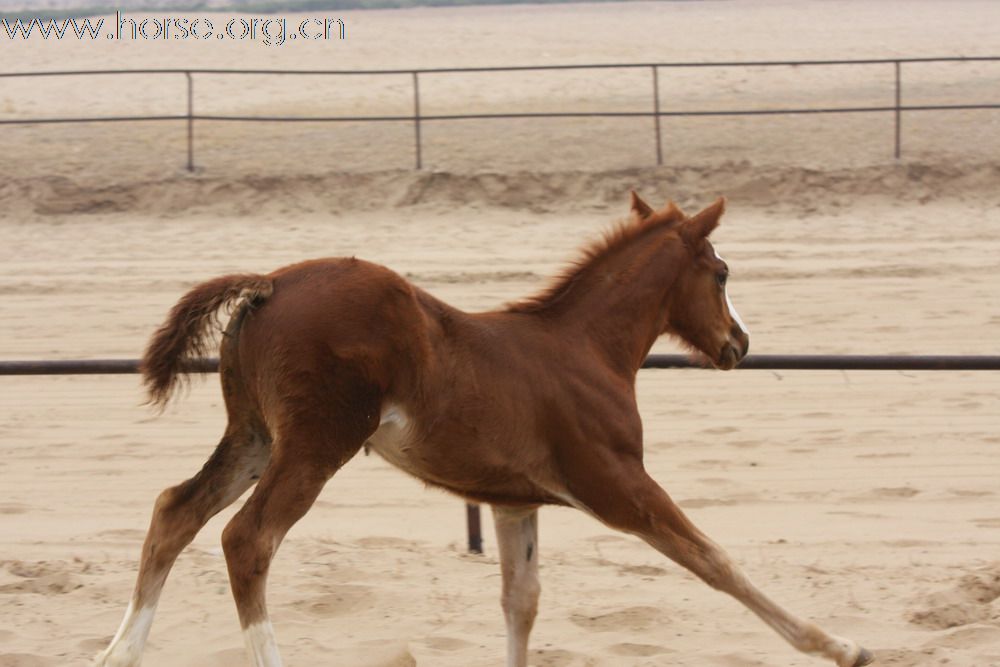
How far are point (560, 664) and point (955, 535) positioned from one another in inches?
88.4

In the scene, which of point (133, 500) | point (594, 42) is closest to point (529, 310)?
point (133, 500)

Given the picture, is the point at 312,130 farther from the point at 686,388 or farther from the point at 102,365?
the point at 102,365

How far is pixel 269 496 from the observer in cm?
380

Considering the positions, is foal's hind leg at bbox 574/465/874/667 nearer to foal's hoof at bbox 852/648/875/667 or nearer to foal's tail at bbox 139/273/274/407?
foal's hoof at bbox 852/648/875/667

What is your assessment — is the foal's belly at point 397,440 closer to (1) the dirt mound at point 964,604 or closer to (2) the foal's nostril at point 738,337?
(2) the foal's nostril at point 738,337

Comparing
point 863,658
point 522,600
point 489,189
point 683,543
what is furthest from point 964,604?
point 489,189

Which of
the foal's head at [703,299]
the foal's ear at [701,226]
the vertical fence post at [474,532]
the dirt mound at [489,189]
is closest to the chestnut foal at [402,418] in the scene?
the foal's head at [703,299]

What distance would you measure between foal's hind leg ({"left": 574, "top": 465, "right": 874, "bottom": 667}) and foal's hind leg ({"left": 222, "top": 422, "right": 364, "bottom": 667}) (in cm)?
82

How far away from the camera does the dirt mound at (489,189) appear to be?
15789mm

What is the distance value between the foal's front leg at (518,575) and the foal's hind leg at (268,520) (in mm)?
728

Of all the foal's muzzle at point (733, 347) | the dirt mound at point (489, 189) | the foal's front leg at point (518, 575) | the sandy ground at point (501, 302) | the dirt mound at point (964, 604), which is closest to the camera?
the foal's front leg at point (518, 575)

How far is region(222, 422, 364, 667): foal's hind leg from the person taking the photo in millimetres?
3766

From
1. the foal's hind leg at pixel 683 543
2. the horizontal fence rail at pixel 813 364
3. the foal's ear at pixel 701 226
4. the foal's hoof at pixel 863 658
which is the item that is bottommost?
the foal's hoof at pixel 863 658

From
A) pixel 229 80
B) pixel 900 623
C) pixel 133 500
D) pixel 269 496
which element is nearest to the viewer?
pixel 269 496
